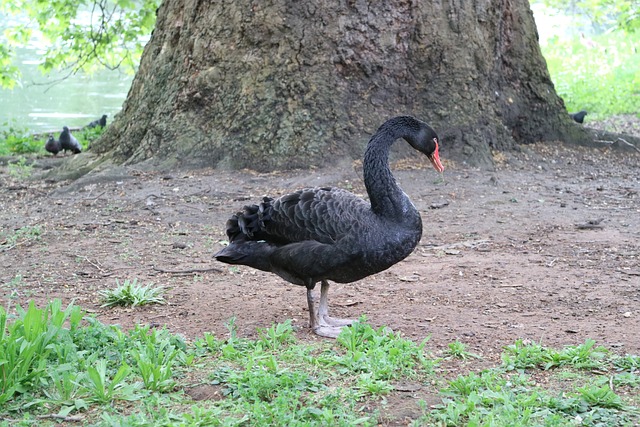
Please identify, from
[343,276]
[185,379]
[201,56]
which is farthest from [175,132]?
[185,379]

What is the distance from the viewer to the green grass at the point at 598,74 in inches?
671

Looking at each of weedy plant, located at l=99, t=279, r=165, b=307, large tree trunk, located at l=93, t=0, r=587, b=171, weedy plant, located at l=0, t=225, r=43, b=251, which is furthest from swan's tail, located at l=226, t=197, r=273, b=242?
large tree trunk, located at l=93, t=0, r=587, b=171

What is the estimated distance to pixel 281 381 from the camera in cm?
427

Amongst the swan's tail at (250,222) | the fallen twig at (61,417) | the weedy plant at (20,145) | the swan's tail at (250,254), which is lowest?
the fallen twig at (61,417)

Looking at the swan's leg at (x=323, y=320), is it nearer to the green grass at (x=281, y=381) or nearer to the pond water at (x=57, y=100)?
the green grass at (x=281, y=381)

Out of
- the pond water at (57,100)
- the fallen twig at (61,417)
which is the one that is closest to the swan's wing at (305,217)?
the fallen twig at (61,417)

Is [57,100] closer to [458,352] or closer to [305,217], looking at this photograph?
[305,217]

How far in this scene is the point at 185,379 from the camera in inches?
174

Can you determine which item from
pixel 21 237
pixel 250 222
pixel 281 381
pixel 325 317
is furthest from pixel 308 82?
pixel 281 381

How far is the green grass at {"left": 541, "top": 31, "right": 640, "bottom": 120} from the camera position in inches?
671

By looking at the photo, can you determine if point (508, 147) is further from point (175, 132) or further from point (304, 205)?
point (304, 205)

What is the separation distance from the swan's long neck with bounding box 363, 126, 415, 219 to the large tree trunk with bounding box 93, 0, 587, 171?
394 centimetres

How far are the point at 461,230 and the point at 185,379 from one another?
13.2ft

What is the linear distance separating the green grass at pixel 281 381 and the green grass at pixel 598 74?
484 inches
